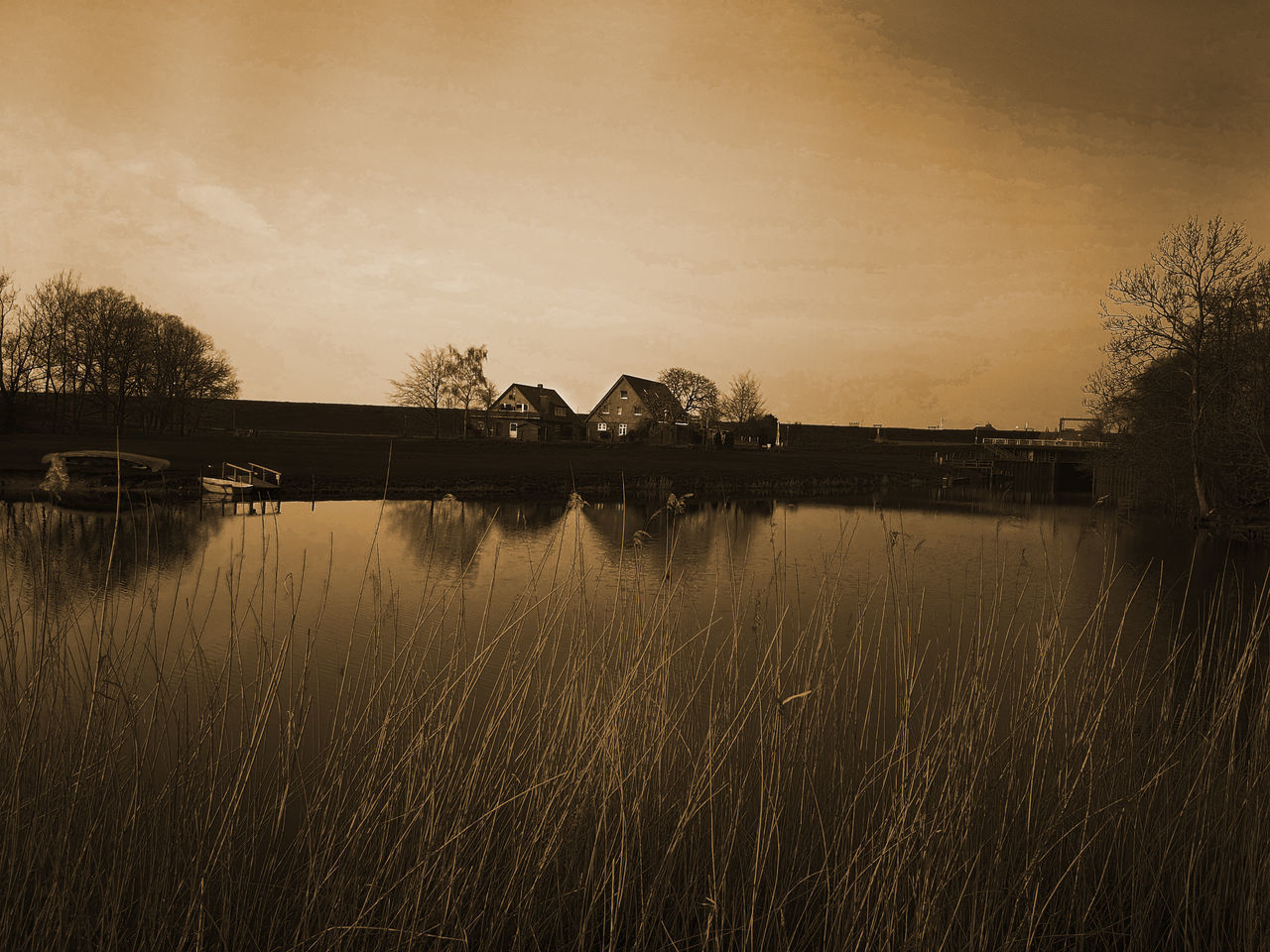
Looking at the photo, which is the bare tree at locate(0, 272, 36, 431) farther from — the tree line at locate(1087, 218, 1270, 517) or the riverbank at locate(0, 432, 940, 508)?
the tree line at locate(1087, 218, 1270, 517)

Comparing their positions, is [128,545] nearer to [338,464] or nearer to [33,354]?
[338,464]

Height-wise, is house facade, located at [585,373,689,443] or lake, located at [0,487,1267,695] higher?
house facade, located at [585,373,689,443]

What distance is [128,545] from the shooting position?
17078 mm

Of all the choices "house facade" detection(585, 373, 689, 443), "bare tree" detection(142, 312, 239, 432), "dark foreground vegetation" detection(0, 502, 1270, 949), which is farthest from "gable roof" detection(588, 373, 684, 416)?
"dark foreground vegetation" detection(0, 502, 1270, 949)

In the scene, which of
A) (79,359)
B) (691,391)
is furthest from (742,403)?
(79,359)

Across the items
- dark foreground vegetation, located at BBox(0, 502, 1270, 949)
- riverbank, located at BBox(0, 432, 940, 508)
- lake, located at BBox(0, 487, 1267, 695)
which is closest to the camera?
dark foreground vegetation, located at BBox(0, 502, 1270, 949)

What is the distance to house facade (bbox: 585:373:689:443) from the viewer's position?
68625mm

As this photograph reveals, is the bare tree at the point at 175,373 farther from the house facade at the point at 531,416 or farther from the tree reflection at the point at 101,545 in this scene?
the tree reflection at the point at 101,545

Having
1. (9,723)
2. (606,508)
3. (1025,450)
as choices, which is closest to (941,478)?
(1025,450)

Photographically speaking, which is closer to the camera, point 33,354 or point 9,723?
point 9,723

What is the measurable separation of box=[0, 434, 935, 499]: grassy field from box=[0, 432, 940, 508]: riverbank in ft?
0.19

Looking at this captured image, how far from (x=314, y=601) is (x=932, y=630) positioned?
8.09 m

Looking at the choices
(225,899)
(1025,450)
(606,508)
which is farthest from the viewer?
(1025,450)

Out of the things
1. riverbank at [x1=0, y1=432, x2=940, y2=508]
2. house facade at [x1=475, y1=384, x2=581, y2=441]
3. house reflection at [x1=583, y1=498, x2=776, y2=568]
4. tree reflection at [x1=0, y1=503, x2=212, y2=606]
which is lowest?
tree reflection at [x1=0, y1=503, x2=212, y2=606]
